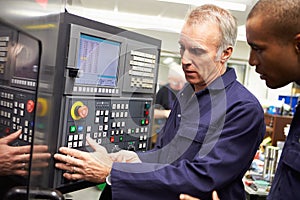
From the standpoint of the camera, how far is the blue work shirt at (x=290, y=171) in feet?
2.52

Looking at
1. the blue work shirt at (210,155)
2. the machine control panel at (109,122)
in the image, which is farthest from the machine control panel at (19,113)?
the blue work shirt at (210,155)

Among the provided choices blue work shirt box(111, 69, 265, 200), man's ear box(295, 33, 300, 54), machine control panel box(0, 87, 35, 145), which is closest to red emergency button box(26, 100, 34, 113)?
machine control panel box(0, 87, 35, 145)

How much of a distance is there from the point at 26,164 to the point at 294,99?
344cm

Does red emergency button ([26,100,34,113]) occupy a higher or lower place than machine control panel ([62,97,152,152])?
higher

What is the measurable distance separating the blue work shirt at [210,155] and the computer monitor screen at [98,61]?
0.79 feet

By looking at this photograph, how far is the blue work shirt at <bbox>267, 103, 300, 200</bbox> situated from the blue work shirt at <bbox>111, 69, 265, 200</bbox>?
0.27 ft

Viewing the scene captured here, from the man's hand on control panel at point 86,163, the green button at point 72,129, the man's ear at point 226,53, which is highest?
the man's ear at point 226,53

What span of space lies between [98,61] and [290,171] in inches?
21.5

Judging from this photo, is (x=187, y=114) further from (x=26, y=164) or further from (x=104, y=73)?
(x=26, y=164)

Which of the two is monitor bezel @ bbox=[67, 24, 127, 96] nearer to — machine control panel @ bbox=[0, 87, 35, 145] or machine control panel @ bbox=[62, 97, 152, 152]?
machine control panel @ bbox=[62, 97, 152, 152]

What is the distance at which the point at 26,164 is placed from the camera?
52 cm

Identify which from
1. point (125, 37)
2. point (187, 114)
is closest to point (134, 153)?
point (187, 114)

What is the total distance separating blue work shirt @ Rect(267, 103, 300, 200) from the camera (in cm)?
77

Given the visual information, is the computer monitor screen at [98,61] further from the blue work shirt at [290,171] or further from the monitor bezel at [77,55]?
the blue work shirt at [290,171]
